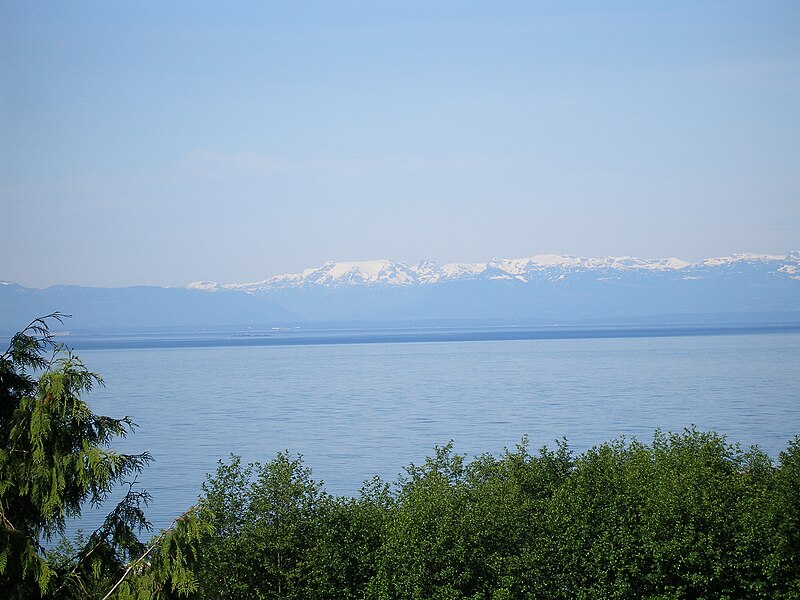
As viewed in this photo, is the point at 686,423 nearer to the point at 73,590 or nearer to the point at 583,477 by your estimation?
the point at 583,477

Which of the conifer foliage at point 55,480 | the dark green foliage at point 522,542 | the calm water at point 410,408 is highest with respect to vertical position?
the conifer foliage at point 55,480

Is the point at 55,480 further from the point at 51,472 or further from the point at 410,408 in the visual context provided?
the point at 410,408

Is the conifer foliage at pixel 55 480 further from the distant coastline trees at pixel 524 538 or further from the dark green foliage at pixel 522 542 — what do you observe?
the dark green foliage at pixel 522 542

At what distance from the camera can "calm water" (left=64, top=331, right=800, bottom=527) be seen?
76062mm

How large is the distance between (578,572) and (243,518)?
9441mm

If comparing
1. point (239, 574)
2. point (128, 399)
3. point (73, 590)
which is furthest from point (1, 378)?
point (128, 399)

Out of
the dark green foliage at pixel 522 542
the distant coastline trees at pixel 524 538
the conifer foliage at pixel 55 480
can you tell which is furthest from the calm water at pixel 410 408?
the conifer foliage at pixel 55 480

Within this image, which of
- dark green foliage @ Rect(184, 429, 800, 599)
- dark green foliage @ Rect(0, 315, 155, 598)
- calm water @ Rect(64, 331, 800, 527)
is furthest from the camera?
calm water @ Rect(64, 331, 800, 527)

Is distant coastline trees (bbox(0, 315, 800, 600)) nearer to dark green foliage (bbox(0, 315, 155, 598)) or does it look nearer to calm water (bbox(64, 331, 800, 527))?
dark green foliage (bbox(0, 315, 155, 598))

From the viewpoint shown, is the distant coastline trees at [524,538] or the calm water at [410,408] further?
the calm water at [410,408]

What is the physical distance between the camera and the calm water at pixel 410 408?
7606cm

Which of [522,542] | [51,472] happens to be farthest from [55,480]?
[522,542]

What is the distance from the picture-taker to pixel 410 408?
106 m

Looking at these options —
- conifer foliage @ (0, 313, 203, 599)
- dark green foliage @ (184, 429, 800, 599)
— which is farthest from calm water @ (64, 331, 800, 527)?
conifer foliage @ (0, 313, 203, 599)
